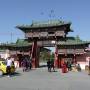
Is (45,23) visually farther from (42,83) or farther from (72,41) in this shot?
(42,83)

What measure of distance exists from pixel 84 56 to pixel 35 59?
834 centimetres

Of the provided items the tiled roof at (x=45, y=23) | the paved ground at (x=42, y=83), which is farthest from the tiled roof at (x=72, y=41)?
the paved ground at (x=42, y=83)

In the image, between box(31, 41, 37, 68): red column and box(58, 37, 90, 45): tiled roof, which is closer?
box(58, 37, 90, 45): tiled roof

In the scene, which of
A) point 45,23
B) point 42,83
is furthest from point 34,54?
point 42,83

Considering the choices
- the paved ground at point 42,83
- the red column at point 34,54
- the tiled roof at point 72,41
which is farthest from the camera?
the red column at point 34,54

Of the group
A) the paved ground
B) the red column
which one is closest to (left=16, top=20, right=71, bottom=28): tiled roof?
the red column

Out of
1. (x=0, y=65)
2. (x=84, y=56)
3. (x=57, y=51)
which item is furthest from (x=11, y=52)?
(x=0, y=65)

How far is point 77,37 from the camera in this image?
1865 inches

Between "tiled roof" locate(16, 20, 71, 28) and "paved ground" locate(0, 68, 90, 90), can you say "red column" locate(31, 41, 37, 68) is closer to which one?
"tiled roof" locate(16, 20, 71, 28)

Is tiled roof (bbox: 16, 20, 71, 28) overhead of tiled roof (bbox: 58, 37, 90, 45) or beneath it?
overhead

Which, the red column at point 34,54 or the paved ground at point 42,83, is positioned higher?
the red column at point 34,54

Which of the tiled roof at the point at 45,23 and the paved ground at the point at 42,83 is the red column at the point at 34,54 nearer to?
the tiled roof at the point at 45,23

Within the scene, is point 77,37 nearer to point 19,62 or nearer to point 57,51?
point 57,51

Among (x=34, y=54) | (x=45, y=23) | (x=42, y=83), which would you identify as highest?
(x=45, y=23)
